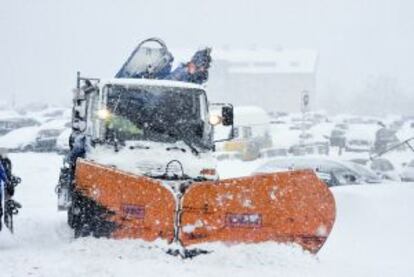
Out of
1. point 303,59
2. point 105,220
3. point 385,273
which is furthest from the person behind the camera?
point 303,59

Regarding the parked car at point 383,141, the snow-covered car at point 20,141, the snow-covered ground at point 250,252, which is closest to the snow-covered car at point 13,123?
the snow-covered car at point 20,141

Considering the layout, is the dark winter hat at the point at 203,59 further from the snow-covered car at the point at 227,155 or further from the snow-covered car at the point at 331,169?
the snow-covered car at the point at 227,155

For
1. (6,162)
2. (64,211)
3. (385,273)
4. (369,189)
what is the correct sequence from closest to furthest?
(385,273)
(6,162)
(64,211)
(369,189)

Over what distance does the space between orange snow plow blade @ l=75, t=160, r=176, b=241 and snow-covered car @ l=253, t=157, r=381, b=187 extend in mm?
9645

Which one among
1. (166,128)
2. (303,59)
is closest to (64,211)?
(166,128)

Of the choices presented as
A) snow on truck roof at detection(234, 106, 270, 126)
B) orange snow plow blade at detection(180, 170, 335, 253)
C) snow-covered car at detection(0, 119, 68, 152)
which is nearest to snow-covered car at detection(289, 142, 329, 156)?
snow on truck roof at detection(234, 106, 270, 126)

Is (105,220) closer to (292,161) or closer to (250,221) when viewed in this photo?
(250,221)

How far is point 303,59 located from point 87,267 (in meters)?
92.5

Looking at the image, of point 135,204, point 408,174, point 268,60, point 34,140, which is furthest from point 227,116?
point 268,60

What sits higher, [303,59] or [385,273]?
[303,59]

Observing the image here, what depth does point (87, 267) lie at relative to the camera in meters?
7.30

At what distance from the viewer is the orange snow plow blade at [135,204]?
7.95 meters

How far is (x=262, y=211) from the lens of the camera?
8.12 m

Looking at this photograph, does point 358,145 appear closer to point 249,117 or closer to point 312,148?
point 249,117
